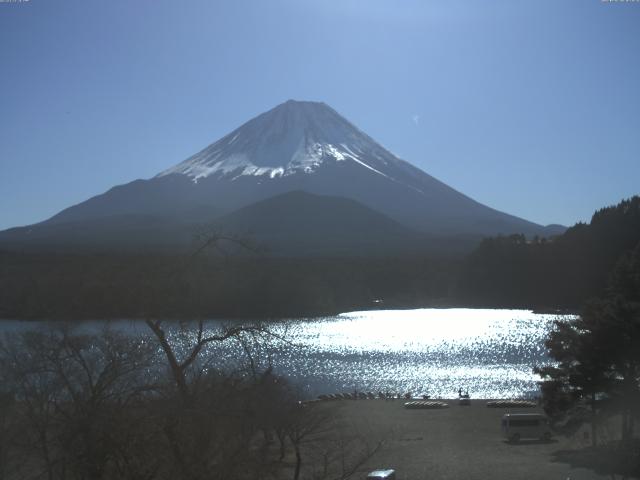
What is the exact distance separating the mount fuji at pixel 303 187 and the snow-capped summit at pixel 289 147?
0.46ft

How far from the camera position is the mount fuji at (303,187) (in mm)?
76688

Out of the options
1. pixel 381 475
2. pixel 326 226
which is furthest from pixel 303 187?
pixel 381 475

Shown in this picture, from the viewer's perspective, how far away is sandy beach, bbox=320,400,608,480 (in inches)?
421

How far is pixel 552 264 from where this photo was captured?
52.1 metres

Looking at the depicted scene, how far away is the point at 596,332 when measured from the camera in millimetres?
11445

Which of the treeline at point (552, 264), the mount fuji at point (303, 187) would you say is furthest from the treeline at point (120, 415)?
the mount fuji at point (303, 187)

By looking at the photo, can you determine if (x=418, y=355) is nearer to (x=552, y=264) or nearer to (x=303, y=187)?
(x=552, y=264)

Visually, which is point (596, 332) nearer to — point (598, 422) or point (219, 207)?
point (598, 422)

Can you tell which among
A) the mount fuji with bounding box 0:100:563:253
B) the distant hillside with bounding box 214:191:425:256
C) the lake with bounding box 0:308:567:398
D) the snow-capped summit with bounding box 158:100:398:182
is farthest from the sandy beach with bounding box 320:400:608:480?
the snow-capped summit with bounding box 158:100:398:182

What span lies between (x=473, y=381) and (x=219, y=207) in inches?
2172

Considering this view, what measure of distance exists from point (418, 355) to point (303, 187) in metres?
60.4

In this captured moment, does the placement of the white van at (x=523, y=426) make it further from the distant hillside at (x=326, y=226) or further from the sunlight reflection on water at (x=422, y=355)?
the distant hillside at (x=326, y=226)

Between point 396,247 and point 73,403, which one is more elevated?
point 396,247

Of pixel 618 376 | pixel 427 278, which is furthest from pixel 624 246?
pixel 618 376
